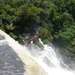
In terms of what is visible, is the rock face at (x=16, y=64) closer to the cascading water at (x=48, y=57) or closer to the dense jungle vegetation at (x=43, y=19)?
the cascading water at (x=48, y=57)

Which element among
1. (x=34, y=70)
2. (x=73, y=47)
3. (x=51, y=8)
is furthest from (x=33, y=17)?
(x=34, y=70)

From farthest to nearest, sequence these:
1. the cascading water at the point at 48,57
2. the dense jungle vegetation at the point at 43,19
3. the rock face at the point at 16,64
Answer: the dense jungle vegetation at the point at 43,19 → the cascading water at the point at 48,57 → the rock face at the point at 16,64

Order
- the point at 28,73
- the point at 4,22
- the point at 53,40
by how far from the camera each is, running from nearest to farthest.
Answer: the point at 28,73, the point at 4,22, the point at 53,40

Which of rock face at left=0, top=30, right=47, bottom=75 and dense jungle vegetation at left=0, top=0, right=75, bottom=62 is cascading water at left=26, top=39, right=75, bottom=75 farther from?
rock face at left=0, top=30, right=47, bottom=75

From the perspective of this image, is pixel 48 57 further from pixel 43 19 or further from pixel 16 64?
pixel 16 64

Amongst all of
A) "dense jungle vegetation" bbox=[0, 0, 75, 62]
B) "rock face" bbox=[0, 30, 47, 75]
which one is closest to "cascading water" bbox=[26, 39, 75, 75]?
"dense jungle vegetation" bbox=[0, 0, 75, 62]

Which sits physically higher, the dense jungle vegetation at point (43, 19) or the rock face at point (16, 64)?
the dense jungle vegetation at point (43, 19)

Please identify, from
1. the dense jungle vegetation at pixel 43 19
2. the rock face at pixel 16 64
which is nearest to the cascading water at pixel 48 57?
the dense jungle vegetation at pixel 43 19

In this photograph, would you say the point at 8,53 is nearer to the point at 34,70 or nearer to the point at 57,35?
the point at 34,70

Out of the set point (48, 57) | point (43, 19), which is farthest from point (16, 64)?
point (43, 19)
